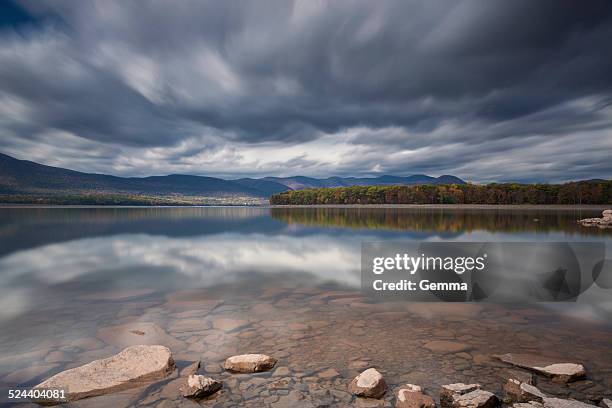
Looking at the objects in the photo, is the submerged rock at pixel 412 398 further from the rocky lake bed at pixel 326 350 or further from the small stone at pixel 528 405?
the small stone at pixel 528 405

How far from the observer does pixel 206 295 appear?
13.3 m

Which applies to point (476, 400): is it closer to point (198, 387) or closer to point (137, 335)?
point (198, 387)

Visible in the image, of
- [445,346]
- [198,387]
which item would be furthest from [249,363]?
[445,346]

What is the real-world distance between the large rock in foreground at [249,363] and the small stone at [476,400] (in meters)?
3.78

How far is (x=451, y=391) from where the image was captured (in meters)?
5.78

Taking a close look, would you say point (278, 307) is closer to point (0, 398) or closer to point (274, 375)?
point (274, 375)

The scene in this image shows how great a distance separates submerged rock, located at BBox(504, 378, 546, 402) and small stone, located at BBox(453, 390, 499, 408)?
0.39 metres

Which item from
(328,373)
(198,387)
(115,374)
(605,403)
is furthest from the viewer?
(328,373)

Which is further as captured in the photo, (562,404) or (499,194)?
(499,194)

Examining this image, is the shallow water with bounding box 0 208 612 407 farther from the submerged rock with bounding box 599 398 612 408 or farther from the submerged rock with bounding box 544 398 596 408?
the submerged rock with bounding box 544 398 596 408

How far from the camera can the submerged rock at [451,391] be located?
5695 mm

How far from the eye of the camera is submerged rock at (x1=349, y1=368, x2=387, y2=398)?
601 centimetres

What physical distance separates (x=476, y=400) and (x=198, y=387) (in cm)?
491

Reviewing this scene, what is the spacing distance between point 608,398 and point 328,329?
606cm
